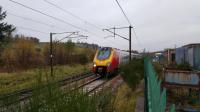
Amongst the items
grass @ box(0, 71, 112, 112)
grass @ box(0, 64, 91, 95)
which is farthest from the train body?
grass @ box(0, 71, 112, 112)


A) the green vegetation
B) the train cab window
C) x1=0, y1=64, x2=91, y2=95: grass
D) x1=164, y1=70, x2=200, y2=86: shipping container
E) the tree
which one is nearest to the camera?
x1=0, y1=64, x2=91, y2=95: grass

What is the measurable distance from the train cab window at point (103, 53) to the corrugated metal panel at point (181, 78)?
17.6 metres

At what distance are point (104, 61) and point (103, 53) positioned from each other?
99cm

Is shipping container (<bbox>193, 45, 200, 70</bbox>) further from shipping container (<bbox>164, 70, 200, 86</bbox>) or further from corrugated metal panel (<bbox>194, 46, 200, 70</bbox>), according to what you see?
shipping container (<bbox>164, 70, 200, 86</bbox>)

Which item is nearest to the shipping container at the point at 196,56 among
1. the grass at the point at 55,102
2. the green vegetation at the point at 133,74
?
the green vegetation at the point at 133,74

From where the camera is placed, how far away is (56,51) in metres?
67.4

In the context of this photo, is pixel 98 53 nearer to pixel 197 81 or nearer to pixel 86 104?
pixel 197 81

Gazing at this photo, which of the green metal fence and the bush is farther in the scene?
the bush

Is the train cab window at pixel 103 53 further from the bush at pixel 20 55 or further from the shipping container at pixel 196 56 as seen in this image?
the bush at pixel 20 55

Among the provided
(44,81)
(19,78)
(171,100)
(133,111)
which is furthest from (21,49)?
(44,81)

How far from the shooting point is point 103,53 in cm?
3297

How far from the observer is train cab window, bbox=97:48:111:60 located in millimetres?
32650

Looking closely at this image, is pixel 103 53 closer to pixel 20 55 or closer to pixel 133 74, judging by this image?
pixel 133 74

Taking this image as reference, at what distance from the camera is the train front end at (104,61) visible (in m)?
32.1
